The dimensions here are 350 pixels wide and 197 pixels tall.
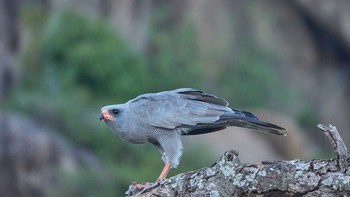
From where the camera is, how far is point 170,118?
427 inches

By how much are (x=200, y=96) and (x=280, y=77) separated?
2427 cm

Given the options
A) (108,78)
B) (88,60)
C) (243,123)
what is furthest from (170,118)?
(108,78)

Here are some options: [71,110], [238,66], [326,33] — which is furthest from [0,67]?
[326,33]

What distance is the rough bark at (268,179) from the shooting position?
7691 mm

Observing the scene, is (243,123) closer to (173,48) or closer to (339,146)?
(339,146)

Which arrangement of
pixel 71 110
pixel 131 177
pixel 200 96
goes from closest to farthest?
pixel 200 96 < pixel 131 177 < pixel 71 110

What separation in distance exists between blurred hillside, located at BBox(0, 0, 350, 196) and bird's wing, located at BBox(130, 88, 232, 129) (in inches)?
667

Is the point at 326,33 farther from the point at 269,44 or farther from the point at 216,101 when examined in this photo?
the point at 216,101

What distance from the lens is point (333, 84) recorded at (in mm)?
34406

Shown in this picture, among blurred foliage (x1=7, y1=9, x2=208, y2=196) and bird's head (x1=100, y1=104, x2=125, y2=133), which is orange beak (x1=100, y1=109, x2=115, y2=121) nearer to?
bird's head (x1=100, y1=104, x2=125, y2=133)

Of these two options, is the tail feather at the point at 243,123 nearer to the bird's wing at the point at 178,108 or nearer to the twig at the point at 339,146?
the bird's wing at the point at 178,108

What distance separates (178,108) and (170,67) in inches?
908

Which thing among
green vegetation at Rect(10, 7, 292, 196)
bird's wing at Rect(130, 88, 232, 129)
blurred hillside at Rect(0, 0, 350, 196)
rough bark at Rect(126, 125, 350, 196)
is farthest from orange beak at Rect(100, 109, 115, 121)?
blurred hillside at Rect(0, 0, 350, 196)

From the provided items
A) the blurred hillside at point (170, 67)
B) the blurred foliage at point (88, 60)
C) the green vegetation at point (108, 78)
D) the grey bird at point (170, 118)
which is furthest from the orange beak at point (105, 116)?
the blurred foliage at point (88, 60)
